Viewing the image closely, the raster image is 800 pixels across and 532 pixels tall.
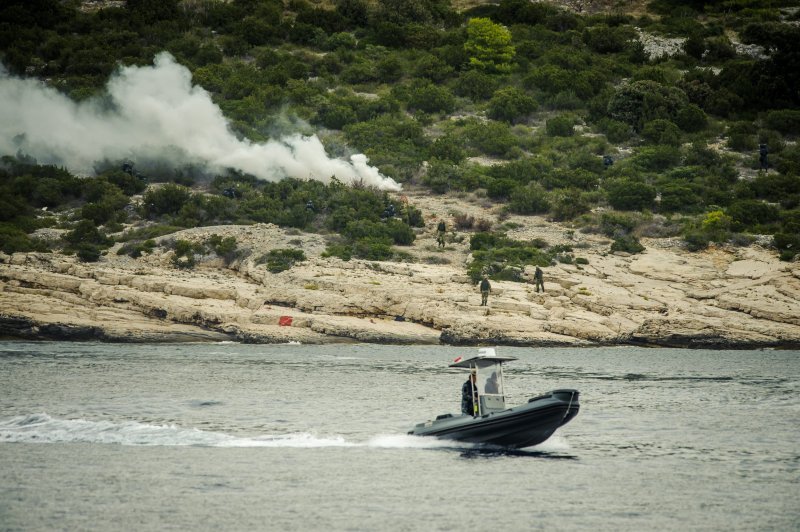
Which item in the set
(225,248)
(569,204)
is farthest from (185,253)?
(569,204)

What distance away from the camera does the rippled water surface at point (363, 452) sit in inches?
936

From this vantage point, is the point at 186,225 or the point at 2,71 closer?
the point at 186,225

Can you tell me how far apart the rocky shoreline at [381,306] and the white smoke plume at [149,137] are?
1006 inches

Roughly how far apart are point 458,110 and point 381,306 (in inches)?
2247

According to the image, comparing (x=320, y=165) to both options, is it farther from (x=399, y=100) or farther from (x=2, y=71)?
(x=2, y=71)

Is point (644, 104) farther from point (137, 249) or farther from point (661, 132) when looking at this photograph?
point (137, 249)

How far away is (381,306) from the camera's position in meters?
66.1

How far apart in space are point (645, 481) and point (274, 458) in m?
10.6

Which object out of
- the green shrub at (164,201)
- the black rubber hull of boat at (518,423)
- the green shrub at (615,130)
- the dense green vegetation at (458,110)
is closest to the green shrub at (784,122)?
the dense green vegetation at (458,110)

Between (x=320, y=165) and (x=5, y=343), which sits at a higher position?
(x=320, y=165)

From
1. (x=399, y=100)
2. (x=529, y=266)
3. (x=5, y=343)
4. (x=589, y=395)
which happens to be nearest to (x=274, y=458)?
(x=589, y=395)

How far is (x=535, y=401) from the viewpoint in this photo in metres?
29.9

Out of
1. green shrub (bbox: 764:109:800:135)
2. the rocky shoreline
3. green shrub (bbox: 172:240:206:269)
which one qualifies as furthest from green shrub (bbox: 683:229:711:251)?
green shrub (bbox: 172:240:206:269)

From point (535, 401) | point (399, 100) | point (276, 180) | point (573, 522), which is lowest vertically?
point (573, 522)
